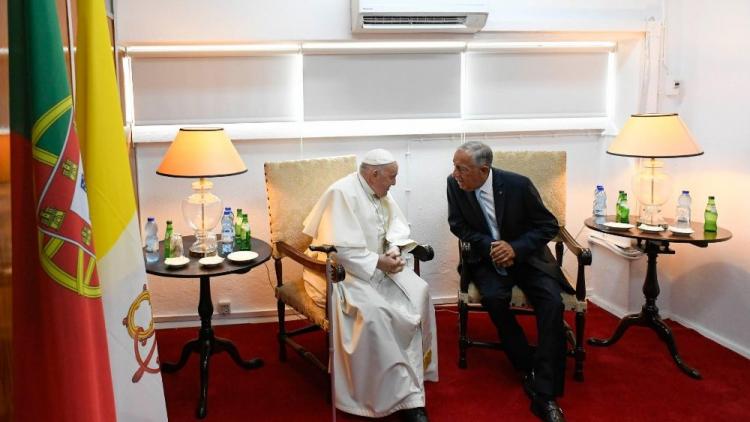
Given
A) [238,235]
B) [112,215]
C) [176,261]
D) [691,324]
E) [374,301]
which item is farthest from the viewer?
[691,324]

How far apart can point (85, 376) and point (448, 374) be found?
215 centimetres

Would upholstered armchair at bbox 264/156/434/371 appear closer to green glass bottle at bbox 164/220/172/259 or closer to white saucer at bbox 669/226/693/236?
green glass bottle at bbox 164/220/172/259

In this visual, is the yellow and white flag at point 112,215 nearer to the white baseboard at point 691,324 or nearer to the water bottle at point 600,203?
the water bottle at point 600,203

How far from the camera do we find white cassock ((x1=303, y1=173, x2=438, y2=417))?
2.84 m

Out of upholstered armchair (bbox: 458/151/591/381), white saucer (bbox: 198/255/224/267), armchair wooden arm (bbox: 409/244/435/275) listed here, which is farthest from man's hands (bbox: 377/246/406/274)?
white saucer (bbox: 198/255/224/267)

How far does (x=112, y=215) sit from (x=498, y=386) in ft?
6.95

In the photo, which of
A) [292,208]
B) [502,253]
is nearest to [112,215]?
[292,208]

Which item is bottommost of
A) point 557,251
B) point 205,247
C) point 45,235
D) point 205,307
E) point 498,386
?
point 498,386

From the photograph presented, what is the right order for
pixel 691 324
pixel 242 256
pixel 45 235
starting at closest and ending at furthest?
pixel 45 235 < pixel 242 256 < pixel 691 324

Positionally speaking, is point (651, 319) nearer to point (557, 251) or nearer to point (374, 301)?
point (557, 251)

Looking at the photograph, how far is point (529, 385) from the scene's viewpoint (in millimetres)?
3066

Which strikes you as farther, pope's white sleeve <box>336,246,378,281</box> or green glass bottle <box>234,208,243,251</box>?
green glass bottle <box>234,208,243,251</box>

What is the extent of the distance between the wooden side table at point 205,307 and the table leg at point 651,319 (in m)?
1.94

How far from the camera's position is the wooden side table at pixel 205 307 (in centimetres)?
294
